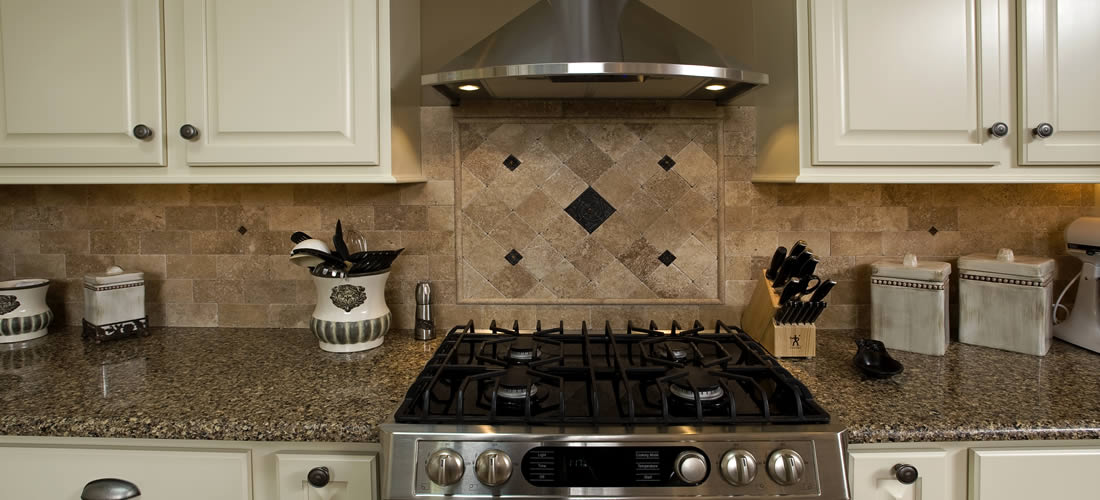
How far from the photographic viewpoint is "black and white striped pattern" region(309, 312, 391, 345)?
1681 millimetres

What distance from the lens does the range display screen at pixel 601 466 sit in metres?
1.16

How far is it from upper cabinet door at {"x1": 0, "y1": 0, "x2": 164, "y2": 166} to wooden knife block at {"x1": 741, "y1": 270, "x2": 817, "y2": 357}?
5.30 ft

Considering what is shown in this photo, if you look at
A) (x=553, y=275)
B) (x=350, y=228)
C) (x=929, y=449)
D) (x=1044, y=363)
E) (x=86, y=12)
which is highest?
(x=86, y=12)

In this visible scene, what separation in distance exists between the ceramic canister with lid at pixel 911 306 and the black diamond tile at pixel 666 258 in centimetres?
55

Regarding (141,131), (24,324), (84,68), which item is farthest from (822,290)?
(24,324)

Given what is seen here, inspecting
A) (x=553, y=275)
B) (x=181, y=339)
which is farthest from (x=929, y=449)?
(x=181, y=339)

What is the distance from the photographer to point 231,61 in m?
1.55

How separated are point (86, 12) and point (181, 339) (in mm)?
900

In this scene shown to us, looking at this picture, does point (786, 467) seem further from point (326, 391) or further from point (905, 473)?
point (326, 391)

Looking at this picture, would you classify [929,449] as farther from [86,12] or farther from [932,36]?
[86,12]

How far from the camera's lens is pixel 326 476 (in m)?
1.24

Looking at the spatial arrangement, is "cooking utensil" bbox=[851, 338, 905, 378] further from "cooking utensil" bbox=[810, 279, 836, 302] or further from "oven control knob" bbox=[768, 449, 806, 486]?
"oven control knob" bbox=[768, 449, 806, 486]

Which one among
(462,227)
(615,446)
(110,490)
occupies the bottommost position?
(110,490)

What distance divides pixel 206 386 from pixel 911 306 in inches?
68.3
